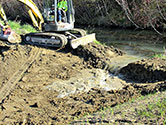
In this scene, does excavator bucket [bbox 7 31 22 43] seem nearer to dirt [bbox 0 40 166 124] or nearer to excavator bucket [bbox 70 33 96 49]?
dirt [bbox 0 40 166 124]

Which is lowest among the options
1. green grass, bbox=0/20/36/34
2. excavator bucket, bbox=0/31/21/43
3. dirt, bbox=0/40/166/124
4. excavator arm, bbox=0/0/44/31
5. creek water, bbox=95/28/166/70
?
dirt, bbox=0/40/166/124

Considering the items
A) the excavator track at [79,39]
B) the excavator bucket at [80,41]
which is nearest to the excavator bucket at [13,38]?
the excavator track at [79,39]

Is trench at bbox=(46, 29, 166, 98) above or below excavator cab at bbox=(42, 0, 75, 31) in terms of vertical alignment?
below

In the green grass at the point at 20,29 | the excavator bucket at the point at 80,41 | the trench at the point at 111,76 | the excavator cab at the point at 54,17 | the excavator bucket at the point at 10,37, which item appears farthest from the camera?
the green grass at the point at 20,29

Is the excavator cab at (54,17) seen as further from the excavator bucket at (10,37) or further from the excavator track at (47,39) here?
the excavator bucket at (10,37)

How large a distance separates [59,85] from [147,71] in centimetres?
326

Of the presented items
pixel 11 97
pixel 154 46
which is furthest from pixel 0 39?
pixel 154 46

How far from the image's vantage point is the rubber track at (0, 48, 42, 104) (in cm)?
761

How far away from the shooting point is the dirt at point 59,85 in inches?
252

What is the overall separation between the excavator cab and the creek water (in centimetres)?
285

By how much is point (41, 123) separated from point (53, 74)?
3828 millimetres

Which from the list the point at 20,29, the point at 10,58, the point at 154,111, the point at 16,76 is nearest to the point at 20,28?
the point at 20,29

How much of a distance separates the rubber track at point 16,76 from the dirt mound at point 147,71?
3689 mm

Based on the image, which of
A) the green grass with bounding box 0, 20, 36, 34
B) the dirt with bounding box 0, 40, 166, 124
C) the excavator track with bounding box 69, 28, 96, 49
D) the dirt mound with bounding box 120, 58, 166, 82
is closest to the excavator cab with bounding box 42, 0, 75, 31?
the excavator track with bounding box 69, 28, 96, 49
